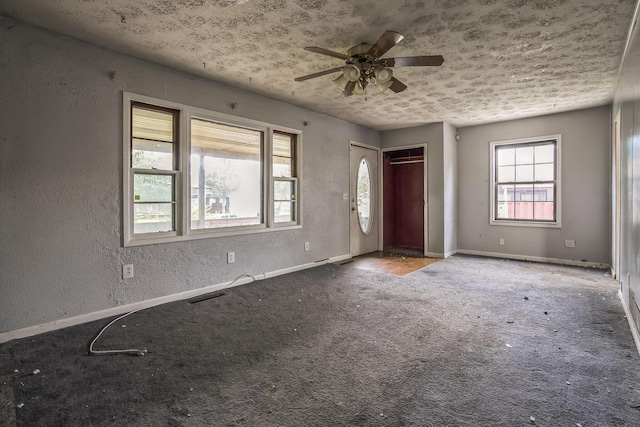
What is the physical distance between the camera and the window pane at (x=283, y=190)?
14.7 feet

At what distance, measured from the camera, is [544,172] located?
5.25 meters

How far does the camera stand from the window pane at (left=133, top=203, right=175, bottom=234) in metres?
3.14

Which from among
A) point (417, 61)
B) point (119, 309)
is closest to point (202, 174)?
point (119, 309)

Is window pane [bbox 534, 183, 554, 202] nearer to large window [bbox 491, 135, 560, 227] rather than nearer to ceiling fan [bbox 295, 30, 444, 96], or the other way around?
large window [bbox 491, 135, 560, 227]

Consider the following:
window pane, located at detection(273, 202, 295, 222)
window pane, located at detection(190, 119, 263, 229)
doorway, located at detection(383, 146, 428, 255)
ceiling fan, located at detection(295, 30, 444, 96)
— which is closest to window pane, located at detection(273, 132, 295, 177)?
window pane, located at detection(190, 119, 263, 229)

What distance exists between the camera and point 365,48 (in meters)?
2.73

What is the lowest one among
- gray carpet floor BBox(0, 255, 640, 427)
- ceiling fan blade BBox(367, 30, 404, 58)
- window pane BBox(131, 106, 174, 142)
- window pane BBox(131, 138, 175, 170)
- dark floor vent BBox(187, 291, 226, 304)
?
gray carpet floor BBox(0, 255, 640, 427)

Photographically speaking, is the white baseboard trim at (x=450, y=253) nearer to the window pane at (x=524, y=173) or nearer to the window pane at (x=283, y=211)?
the window pane at (x=524, y=173)

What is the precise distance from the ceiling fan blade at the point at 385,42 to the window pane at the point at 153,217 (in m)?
2.53

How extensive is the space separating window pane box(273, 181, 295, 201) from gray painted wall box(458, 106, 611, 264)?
3.53m

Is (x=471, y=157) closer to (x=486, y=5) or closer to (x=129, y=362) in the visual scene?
(x=486, y=5)

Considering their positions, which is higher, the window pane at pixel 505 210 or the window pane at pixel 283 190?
the window pane at pixel 283 190

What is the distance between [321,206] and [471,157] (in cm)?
309

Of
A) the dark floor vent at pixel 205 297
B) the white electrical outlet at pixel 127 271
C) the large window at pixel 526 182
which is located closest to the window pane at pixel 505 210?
the large window at pixel 526 182
